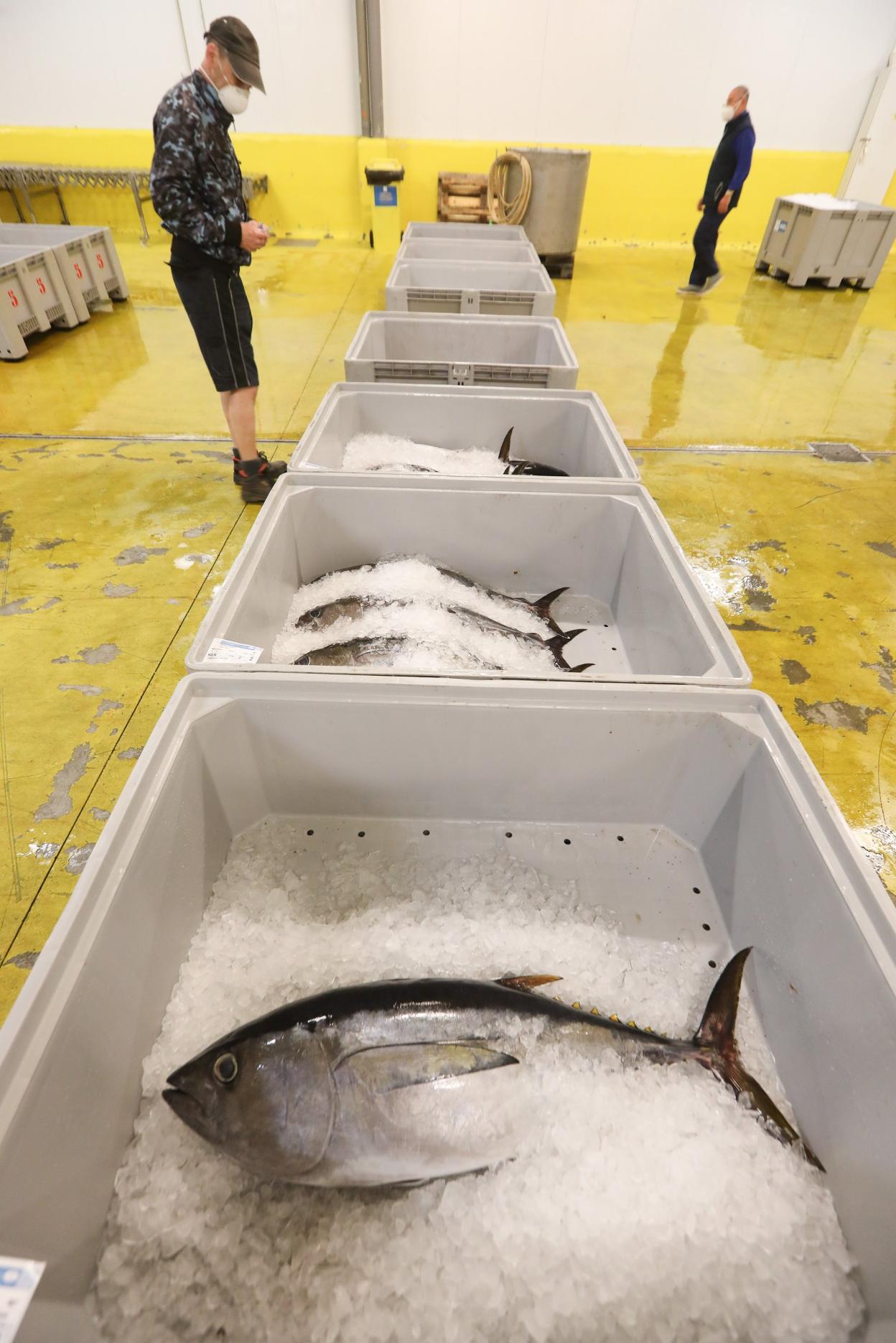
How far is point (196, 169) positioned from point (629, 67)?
7.90m

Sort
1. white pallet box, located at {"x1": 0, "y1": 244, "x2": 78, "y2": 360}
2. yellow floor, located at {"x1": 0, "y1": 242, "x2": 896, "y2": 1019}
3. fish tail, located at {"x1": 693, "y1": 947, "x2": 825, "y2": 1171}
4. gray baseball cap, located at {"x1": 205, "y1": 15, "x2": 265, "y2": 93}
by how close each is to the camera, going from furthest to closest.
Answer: white pallet box, located at {"x1": 0, "y1": 244, "x2": 78, "y2": 360} → gray baseball cap, located at {"x1": 205, "y1": 15, "x2": 265, "y2": 93} → yellow floor, located at {"x1": 0, "y1": 242, "x2": 896, "y2": 1019} → fish tail, located at {"x1": 693, "y1": 947, "x2": 825, "y2": 1171}

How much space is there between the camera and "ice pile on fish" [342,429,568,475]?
2674 millimetres

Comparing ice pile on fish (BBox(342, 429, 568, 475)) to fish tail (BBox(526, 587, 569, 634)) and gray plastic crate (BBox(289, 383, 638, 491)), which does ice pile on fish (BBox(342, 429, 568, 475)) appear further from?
fish tail (BBox(526, 587, 569, 634))

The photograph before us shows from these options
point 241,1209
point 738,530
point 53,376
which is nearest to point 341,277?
point 53,376

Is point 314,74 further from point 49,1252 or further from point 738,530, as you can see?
point 49,1252

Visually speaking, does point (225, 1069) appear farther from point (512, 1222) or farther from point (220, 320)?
point (220, 320)

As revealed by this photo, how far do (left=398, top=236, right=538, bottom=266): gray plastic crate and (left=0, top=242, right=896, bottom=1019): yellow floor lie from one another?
91cm

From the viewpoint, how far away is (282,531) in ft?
6.35

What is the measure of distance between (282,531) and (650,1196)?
177 cm

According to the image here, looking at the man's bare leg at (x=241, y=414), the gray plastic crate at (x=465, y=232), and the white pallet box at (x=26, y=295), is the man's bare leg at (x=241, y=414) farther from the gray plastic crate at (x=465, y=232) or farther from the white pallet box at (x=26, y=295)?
the gray plastic crate at (x=465, y=232)

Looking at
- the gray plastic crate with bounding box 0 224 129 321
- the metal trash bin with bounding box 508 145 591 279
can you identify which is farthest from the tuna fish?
the metal trash bin with bounding box 508 145 591 279

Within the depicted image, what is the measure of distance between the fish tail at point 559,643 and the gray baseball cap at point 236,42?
93.7 inches

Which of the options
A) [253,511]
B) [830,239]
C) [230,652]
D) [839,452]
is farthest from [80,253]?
[830,239]

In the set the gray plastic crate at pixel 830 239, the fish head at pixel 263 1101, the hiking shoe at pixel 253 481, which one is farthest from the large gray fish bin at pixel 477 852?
the gray plastic crate at pixel 830 239
